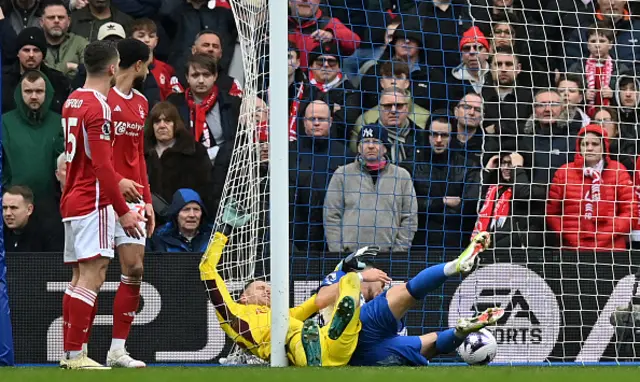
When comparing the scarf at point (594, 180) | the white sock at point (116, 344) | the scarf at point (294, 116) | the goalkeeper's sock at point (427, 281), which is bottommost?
the white sock at point (116, 344)

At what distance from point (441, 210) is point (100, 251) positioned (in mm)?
3297

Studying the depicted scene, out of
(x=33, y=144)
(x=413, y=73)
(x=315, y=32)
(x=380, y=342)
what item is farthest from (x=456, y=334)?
(x=33, y=144)

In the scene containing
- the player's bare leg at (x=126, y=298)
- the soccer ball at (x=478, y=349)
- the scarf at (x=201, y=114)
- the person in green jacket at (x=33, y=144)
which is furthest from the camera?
the scarf at (x=201, y=114)

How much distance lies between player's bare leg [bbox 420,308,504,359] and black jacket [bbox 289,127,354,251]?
1.52 m

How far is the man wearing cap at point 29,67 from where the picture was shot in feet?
31.8

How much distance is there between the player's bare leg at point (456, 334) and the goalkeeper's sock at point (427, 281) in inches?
15.0

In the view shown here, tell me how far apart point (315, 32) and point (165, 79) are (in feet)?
4.62

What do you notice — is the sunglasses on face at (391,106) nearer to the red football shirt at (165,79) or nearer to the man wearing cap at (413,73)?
the man wearing cap at (413,73)

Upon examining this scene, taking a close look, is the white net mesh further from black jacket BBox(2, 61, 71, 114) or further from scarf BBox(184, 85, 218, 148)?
black jacket BBox(2, 61, 71, 114)

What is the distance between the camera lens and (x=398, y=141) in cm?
935

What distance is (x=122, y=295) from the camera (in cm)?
745

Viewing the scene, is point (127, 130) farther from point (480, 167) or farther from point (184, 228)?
point (480, 167)

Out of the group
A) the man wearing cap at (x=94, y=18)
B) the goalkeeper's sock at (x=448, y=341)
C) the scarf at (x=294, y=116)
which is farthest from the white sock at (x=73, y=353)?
the man wearing cap at (x=94, y=18)

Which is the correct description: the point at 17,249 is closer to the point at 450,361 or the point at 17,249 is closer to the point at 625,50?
the point at 450,361
